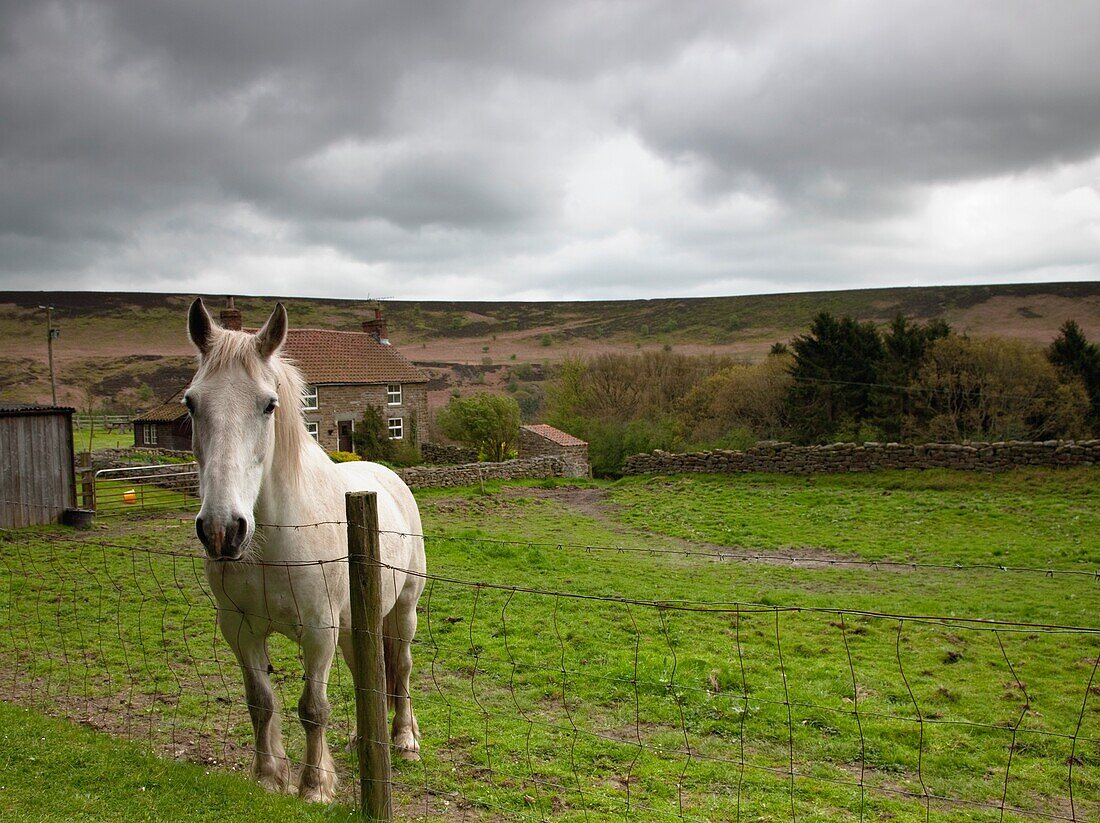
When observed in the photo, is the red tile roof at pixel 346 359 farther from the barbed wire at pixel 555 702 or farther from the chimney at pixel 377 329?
the barbed wire at pixel 555 702

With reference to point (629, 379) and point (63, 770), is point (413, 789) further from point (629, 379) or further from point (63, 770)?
point (629, 379)

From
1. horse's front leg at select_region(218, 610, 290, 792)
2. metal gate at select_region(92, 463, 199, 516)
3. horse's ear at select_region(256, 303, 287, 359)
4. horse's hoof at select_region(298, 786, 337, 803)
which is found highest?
horse's ear at select_region(256, 303, 287, 359)

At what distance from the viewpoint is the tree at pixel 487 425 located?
95.8 feet

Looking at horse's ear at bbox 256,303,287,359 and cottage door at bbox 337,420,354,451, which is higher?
horse's ear at bbox 256,303,287,359

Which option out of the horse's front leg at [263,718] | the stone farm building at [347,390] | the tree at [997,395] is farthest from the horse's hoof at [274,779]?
the stone farm building at [347,390]

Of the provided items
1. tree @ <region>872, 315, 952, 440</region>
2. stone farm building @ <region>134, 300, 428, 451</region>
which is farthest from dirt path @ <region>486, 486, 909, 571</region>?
stone farm building @ <region>134, 300, 428, 451</region>

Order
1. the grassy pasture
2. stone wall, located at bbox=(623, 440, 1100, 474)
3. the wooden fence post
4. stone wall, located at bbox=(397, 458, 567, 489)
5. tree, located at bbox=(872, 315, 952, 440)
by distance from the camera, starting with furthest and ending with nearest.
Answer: tree, located at bbox=(872, 315, 952, 440), stone wall, located at bbox=(397, 458, 567, 489), stone wall, located at bbox=(623, 440, 1100, 474), the grassy pasture, the wooden fence post

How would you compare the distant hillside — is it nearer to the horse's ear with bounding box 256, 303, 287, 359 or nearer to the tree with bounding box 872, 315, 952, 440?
the tree with bounding box 872, 315, 952, 440

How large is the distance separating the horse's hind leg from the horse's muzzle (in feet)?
6.27

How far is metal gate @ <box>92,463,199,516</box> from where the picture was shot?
1627 centimetres

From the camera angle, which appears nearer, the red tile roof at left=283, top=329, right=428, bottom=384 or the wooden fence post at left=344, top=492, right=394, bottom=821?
the wooden fence post at left=344, top=492, right=394, bottom=821

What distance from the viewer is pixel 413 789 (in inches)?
151

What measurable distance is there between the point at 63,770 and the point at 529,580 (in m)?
6.48

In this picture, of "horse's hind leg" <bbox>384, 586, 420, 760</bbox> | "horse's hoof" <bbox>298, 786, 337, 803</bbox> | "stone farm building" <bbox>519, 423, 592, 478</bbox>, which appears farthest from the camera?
"stone farm building" <bbox>519, 423, 592, 478</bbox>
